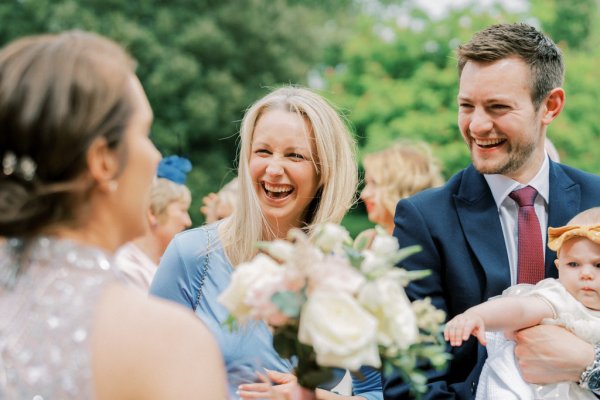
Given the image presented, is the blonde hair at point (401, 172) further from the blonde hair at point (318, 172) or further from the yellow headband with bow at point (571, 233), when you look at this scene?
the yellow headband with bow at point (571, 233)

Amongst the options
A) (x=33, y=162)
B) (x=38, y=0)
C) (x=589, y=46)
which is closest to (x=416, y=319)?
(x=33, y=162)

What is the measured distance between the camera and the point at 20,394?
2.16 meters

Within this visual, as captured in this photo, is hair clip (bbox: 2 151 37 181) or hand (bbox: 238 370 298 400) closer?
hair clip (bbox: 2 151 37 181)

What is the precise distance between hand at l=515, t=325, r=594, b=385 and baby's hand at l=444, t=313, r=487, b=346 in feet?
1.54

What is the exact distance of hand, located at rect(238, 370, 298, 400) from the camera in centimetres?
292

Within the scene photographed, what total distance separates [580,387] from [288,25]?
26.0 metres

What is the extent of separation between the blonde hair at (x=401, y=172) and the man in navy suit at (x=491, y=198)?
9.20 ft

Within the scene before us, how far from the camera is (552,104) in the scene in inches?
178

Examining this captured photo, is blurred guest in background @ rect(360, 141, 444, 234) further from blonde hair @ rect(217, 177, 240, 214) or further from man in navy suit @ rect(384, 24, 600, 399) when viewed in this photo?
man in navy suit @ rect(384, 24, 600, 399)

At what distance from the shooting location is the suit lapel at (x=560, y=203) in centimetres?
423

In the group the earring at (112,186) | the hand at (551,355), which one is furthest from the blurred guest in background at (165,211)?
the earring at (112,186)

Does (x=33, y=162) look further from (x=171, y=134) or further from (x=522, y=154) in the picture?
(x=171, y=134)

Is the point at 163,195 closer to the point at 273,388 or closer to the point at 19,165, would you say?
the point at 273,388

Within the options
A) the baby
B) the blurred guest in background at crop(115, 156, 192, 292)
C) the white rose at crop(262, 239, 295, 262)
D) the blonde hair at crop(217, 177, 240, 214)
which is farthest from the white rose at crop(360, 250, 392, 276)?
the blonde hair at crop(217, 177, 240, 214)
